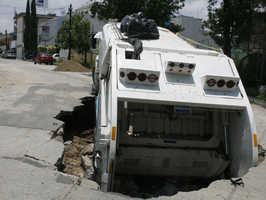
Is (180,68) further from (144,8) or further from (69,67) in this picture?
(69,67)

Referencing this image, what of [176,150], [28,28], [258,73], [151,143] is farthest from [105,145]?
[28,28]

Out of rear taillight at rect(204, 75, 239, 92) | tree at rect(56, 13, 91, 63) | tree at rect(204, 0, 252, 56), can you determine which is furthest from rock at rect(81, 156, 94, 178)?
tree at rect(56, 13, 91, 63)

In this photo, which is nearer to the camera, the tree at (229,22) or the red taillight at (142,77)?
the red taillight at (142,77)

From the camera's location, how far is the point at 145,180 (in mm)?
5355

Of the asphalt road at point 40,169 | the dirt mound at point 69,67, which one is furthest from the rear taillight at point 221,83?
the dirt mound at point 69,67

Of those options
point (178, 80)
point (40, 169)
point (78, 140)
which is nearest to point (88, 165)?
point (40, 169)

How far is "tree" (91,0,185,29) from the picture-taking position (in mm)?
17969

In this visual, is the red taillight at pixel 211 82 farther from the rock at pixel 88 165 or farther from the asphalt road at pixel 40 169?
the rock at pixel 88 165

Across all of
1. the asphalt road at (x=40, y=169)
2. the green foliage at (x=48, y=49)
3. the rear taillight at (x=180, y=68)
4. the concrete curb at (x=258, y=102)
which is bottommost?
the concrete curb at (x=258, y=102)

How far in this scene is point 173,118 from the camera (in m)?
4.98

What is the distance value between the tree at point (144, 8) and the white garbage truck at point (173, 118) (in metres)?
13.5

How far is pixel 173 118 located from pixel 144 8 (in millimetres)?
14412

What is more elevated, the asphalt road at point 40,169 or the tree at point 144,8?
the tree at point 144,8

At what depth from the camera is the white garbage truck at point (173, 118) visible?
14.0ft
